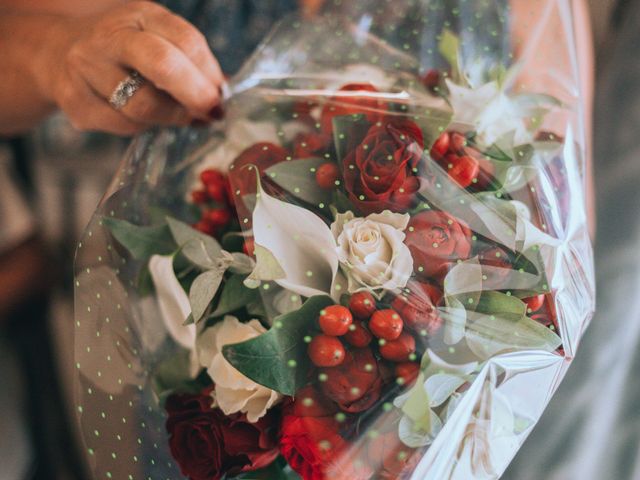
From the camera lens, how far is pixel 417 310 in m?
0.37

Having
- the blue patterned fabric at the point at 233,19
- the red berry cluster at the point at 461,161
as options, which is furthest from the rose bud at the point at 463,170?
the blue patterned fabric at the point at 233,19

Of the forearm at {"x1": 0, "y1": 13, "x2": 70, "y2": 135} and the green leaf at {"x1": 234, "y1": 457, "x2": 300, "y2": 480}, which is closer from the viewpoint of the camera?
the green leaf at {"x1": 234, "y1": 457, "x2": 300, "y2": 480}

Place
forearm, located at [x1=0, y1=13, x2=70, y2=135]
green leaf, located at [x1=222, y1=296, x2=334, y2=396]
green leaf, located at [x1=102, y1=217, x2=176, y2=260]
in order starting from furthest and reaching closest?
forearm, located at [x1=0, y1=13, x2=70, y2=135]
green leaf, located at [x1=102, y1=217, x2=176, y2=260]
green leaf, located at [x1=222, y1=296, x2=334, y2=396]

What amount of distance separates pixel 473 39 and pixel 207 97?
0.24 meters

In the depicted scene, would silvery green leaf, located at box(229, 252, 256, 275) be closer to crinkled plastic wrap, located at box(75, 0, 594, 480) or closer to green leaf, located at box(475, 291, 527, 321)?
crinkled plastic wrap, located at box(75, 0, 594, 480)

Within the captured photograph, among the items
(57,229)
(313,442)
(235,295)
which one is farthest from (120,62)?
(57,229)

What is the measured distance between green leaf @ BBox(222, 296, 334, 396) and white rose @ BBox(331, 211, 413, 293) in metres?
0.02

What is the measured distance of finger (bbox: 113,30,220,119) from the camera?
0.49 meters

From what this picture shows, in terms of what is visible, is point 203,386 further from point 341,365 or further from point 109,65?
point 109,65

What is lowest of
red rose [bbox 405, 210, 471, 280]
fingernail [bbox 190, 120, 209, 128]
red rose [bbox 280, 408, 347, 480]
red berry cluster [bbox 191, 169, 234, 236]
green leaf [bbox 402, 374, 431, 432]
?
red rose [bbox 280, 408, 347, 480]

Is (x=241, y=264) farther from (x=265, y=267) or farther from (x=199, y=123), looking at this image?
(x=199, y=123)

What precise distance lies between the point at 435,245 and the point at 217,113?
246mm

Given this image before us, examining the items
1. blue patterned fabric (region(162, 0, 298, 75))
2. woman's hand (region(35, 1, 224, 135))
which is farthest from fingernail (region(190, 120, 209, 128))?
blue patterned fabric (region(162, 0, 298, 75))

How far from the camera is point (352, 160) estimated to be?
16.3 inches
